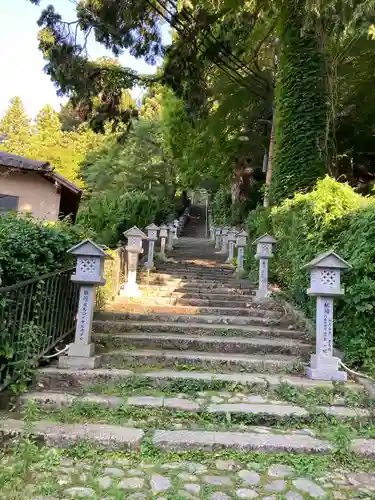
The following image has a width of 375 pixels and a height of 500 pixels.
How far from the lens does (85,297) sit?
15.0 feet

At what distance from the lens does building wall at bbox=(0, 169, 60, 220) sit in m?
11.4

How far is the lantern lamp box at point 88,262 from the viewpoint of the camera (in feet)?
15.0

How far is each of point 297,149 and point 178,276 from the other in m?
5.04

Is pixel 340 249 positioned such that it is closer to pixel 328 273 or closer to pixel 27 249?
pixel 328 273

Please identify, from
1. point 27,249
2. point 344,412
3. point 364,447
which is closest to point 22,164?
point 27,249

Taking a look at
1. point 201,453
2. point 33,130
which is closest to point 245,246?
point 201,453

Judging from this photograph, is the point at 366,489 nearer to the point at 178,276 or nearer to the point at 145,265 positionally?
the point at 178,276

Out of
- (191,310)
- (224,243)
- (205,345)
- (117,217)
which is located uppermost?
(117,217)

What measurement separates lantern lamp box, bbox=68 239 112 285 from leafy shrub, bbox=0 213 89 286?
290 mm

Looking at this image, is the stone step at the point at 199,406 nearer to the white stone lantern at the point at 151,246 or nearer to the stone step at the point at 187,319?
the stone step at the point at 187,319

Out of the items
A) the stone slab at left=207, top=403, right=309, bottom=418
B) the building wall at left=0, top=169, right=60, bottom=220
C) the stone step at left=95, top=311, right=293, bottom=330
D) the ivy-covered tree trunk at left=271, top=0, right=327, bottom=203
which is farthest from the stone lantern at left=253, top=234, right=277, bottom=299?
the building wall at left=0, top=169, right=60, bottom=220

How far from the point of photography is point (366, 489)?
8.66 feet

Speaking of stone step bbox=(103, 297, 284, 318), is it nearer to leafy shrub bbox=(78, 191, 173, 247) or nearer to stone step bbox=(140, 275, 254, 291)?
stone step bbox=(140, 275, 254, 291)

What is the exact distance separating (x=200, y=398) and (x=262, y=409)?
622mm
